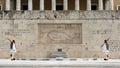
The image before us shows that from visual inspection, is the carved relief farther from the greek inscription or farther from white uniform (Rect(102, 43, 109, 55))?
white uniform (Rect(102, 43, 109, 55))

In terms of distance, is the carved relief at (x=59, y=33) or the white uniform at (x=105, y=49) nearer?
the white uniform at (x=105, y=49)

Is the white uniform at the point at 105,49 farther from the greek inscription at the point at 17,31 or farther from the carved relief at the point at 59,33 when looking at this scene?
the greek inscription at the point at 17,31

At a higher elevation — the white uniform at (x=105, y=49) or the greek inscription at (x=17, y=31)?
the greek inscription at (x=17, y=31)

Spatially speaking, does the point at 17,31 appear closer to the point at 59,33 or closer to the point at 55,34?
the point at 55,34

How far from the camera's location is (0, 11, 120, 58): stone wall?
22.5 metres

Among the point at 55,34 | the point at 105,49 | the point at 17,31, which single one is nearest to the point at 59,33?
the point at 55,34

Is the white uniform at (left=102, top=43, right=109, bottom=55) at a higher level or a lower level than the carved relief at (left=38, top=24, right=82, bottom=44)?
lower

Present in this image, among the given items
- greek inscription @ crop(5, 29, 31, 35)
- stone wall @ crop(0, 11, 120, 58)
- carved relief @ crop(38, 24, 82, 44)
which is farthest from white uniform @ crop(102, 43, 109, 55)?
greek inscription @ crop(5, 29, 31, 35)

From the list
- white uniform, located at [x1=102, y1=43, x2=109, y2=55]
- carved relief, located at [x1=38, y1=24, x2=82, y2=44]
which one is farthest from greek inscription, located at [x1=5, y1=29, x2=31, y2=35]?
white uniform, located at [x1=102, y1=43, x2=109, y2=55]

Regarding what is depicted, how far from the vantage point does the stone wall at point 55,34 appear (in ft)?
73.7

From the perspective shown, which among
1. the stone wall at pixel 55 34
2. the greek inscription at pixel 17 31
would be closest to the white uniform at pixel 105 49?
the stone wall at pixel 55 34

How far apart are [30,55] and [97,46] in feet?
15.8

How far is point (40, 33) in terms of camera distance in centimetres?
2250

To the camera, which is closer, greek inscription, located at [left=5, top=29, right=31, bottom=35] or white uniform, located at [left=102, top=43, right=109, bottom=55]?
white uniform, located at [left=102, top=43, right=109, bottom=55]
